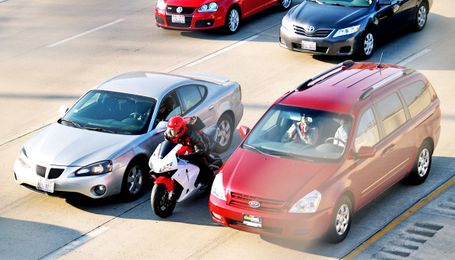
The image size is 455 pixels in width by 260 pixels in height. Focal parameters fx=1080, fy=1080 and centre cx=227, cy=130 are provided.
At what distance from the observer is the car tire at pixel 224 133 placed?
17.0 m

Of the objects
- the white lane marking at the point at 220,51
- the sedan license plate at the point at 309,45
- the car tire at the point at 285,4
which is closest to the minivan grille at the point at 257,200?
the sedan license plate at the point at 309,45

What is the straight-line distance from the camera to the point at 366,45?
830 inches

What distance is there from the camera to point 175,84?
1653cm

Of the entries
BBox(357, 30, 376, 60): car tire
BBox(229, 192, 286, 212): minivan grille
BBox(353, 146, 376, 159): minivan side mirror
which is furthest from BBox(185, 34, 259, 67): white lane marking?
BBox(229, 192, 286, 212): minivan grille

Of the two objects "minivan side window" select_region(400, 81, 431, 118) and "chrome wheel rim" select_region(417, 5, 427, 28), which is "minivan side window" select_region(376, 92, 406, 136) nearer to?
"minivan side window" select_region(400, 81, 431, 118)

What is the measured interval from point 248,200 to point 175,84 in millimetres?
3693

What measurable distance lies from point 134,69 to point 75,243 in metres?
7.66

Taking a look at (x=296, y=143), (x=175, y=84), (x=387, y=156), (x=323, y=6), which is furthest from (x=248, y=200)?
(x=323, y=6)

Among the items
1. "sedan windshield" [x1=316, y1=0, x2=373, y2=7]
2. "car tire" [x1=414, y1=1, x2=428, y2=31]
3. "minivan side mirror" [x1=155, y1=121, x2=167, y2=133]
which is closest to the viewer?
"minivan side mirror" [x1=155, y1=121, x2=167, y2=133]

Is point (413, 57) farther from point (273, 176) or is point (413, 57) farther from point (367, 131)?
point (273, 176)

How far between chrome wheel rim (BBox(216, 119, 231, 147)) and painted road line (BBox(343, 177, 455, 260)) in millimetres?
3622

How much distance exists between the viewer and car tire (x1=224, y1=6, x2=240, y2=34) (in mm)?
22989

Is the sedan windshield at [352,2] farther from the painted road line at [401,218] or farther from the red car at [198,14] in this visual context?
the painted road line at [401,218]

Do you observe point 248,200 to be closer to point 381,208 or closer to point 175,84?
point 381,208
